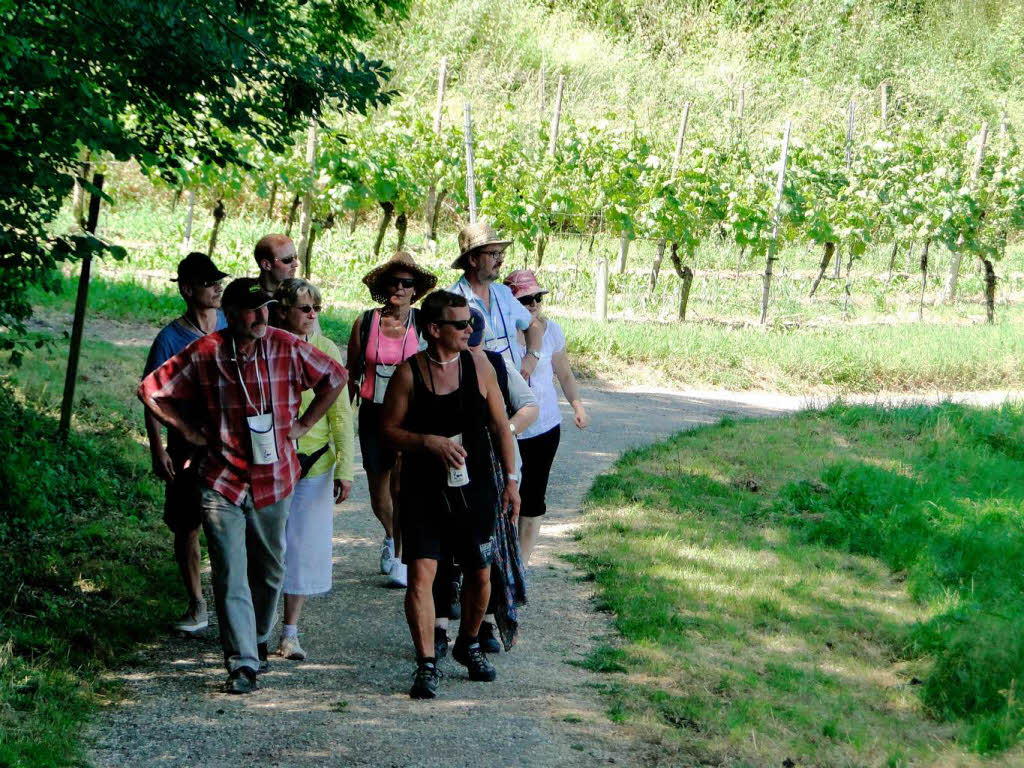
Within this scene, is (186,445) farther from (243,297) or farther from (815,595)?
(815,595)

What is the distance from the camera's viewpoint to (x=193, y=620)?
18.9 feet

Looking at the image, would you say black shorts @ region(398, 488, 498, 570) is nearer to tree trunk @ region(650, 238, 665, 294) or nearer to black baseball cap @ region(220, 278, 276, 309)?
black baseball cap @ region(220, 278, 276, 309)

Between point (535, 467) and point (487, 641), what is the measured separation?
1.04m

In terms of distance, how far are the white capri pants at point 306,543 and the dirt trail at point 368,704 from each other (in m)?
0.34

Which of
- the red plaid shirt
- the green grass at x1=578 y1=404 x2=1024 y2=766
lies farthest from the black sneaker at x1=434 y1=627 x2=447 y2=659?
the red plaid shirt

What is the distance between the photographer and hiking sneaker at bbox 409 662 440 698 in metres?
5.00

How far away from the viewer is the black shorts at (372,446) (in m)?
6.41

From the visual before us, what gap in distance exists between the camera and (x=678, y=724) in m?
5.00

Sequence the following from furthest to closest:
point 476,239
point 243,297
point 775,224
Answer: point 775,224
point 476,239
point 243,297

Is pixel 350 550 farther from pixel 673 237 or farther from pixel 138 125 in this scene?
pixel 673 237

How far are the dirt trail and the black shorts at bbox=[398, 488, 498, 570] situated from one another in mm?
599

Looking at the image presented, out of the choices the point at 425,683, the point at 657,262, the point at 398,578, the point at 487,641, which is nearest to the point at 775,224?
the point at 657,262

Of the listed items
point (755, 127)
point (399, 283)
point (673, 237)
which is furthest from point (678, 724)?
point (755, 127)

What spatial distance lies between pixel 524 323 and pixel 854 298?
→ 19.2 m
